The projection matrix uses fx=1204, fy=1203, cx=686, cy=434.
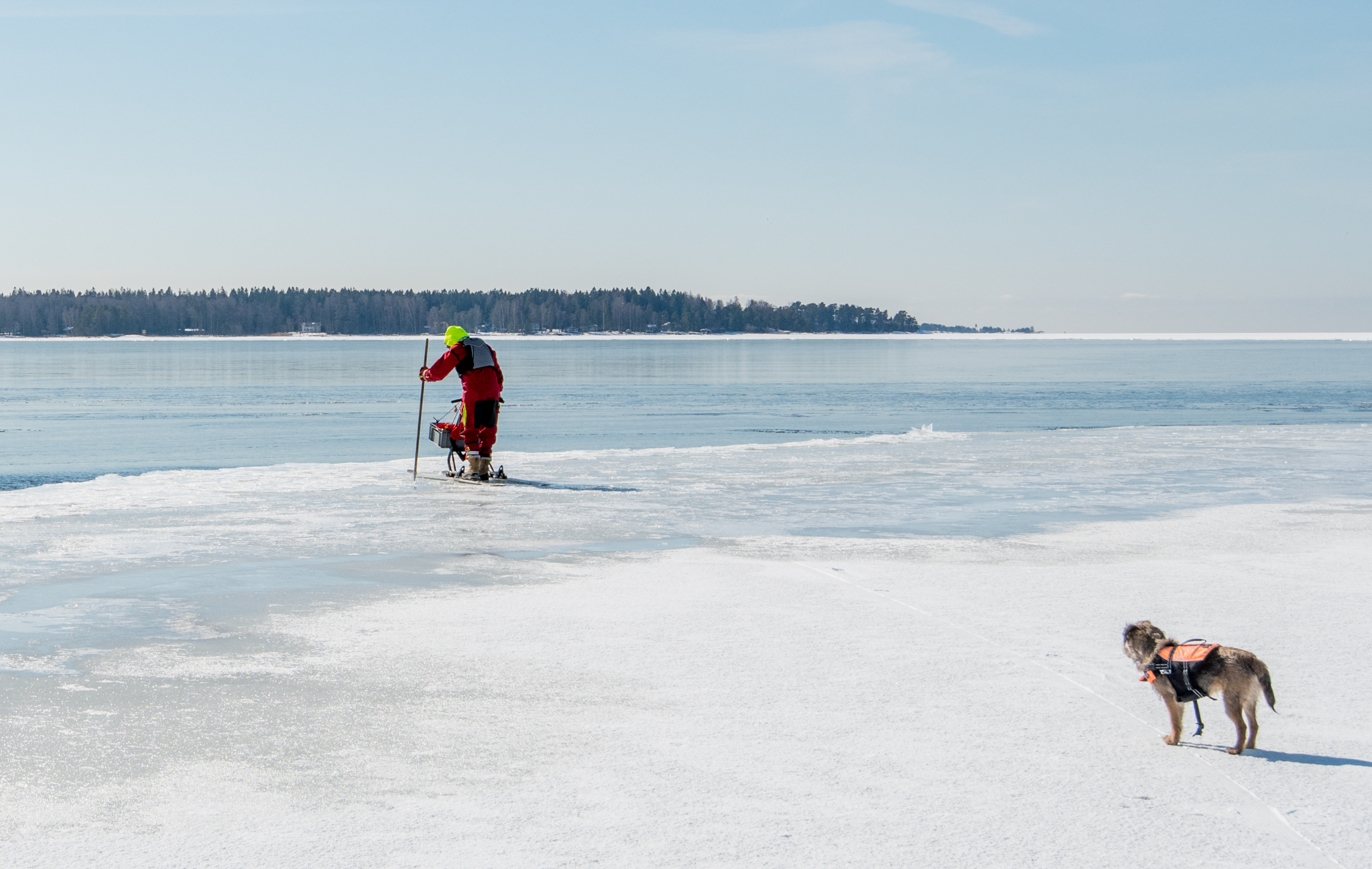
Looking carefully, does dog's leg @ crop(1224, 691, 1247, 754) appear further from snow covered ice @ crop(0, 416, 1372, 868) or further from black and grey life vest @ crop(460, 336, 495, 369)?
black and grey life vest @ crop(460, 336, 495, 369)

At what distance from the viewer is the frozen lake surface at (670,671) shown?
11.5 feet

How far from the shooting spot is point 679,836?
11.3 feet

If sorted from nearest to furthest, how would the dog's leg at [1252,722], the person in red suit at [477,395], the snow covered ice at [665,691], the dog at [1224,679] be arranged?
the snow covered ice at [665,691], the dog at [1224,679], the dog's leg at [1252,722], the person in red suit at [477,395]

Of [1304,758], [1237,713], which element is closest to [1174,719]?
[1237,713]

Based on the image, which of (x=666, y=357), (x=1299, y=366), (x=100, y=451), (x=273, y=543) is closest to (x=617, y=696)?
(x=273, y=543)

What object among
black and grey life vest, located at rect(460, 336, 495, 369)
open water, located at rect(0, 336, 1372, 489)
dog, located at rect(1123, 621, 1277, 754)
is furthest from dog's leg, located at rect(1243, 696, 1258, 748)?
open water, located at rect(0, 336, 1372, 489)

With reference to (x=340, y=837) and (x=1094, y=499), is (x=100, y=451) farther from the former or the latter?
(x=340, y=837)

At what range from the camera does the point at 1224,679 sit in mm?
3938

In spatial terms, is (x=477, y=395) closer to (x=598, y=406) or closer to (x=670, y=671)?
(x=670, y=671)

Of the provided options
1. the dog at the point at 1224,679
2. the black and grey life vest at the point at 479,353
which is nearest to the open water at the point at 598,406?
the black and grey life vest at the point at 479,353

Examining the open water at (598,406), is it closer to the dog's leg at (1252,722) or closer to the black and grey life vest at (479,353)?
the black and grey life vest at (479,353)

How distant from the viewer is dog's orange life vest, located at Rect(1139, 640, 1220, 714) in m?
3.99

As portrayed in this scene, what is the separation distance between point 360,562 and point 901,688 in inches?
175

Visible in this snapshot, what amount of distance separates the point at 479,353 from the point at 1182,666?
10.2 metres
